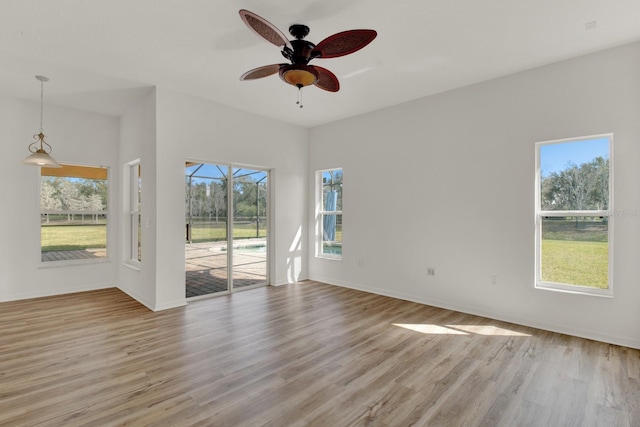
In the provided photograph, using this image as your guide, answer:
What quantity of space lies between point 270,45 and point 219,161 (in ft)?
7.54

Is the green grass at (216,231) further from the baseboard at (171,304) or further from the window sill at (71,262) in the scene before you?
the window sill at (71,262)

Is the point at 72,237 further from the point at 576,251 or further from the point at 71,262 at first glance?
the point at 576,251

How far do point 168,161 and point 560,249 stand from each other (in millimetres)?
5095

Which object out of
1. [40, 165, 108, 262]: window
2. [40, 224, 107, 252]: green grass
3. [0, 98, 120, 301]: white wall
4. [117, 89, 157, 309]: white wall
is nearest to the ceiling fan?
[117, 89, 157, 309]: white wall

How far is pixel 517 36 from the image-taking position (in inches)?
119

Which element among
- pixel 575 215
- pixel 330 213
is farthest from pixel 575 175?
pixel 330 213

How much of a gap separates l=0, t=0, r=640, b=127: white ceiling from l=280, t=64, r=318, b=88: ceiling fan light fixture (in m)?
0.43

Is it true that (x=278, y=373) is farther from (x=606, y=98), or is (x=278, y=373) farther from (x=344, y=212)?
(x=606, y=98)

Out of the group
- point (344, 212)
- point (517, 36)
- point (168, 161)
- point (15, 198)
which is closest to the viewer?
point (517, 36)

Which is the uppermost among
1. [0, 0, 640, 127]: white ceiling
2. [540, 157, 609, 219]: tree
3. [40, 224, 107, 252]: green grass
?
[0, 0, 640, 127]: white ceiling

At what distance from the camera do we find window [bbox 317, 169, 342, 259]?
594cm

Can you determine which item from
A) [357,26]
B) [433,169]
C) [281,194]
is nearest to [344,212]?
[281,194]

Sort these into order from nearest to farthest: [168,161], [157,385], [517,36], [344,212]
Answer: [157,385] < [517,36] < [168,161] < [344,212]

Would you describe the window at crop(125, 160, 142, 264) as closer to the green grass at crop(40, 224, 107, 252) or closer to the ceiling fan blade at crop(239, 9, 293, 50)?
the green grass at crop(40, 224, 107, 252)
